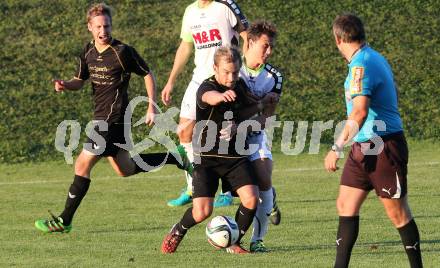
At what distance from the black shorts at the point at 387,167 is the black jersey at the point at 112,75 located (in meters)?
3.68

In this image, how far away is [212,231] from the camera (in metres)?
9.21

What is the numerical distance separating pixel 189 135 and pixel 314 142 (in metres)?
6.77

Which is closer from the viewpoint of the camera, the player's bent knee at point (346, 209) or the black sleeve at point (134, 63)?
the player's bent knee at point (346, 209)

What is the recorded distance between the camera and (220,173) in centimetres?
934

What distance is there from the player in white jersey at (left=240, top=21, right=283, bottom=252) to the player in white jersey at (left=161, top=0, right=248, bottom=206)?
2338mm

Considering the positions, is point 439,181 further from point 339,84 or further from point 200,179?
point 339,84

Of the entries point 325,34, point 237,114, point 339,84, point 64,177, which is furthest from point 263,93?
point 325,34

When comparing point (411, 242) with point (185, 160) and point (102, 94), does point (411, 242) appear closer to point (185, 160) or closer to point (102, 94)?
point (102, 94)

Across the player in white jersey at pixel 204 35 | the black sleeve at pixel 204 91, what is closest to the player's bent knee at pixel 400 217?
the black sleeve at pixel 204 91

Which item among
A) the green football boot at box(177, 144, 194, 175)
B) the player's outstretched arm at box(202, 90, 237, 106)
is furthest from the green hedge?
the player's outstretched arm at box(202, 90, 237, 106)

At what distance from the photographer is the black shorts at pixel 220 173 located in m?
9.28

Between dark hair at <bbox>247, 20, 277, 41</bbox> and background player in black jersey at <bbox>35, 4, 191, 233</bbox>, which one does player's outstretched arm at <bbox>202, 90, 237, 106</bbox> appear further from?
background player in black jersey at <bbox>35, 4, 191, 233</bbox>

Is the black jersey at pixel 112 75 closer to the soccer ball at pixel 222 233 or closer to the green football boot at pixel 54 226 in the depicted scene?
the green football boot at pixel 54 226

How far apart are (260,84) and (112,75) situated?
2083 millimetres
